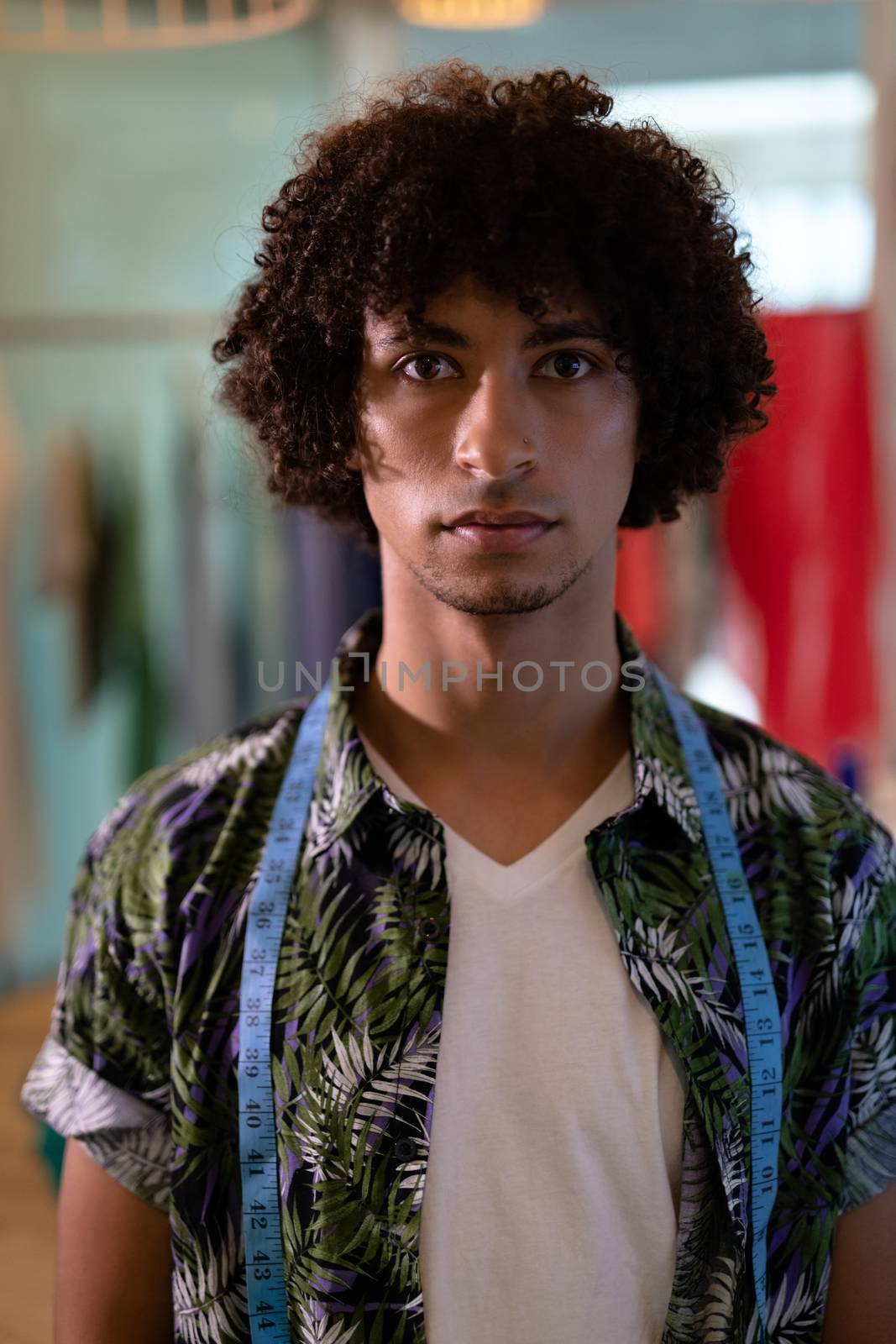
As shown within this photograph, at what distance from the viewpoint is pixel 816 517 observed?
3.32 meters

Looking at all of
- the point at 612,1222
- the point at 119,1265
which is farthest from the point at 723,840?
the point at 119,1265

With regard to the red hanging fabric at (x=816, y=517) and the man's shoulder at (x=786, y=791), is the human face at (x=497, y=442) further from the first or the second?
the red hanging fabric at (x=816, y=517)

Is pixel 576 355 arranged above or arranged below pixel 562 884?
above

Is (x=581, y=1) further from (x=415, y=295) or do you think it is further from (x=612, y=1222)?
(x=612, y=1222)

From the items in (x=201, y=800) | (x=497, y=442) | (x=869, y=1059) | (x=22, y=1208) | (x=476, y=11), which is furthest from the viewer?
(x=476, y=11)

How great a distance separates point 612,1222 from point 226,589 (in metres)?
2.59

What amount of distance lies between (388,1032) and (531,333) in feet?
2.18

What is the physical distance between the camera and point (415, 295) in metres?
1.23

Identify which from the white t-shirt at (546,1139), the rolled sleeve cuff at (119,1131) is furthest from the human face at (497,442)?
the rolled sleeve cuff at (119,1131)

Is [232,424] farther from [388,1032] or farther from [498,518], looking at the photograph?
[388,1032]

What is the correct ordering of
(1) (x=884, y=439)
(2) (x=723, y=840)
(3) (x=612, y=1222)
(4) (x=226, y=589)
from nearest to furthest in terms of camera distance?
1. (3) (x=612, y=1222)
2. (2) (x=723, y=840)
3. (1) (x=884, y=439)
4. (4) (x=226, y=589)

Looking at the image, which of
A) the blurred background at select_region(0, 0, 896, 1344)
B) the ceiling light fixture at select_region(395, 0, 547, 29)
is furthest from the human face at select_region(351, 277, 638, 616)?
the ceiling light fixture at select_region(395, 0, 547, 29)

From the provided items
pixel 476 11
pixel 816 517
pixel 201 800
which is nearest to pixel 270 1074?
pixel 201 800

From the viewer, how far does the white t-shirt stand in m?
1.20
